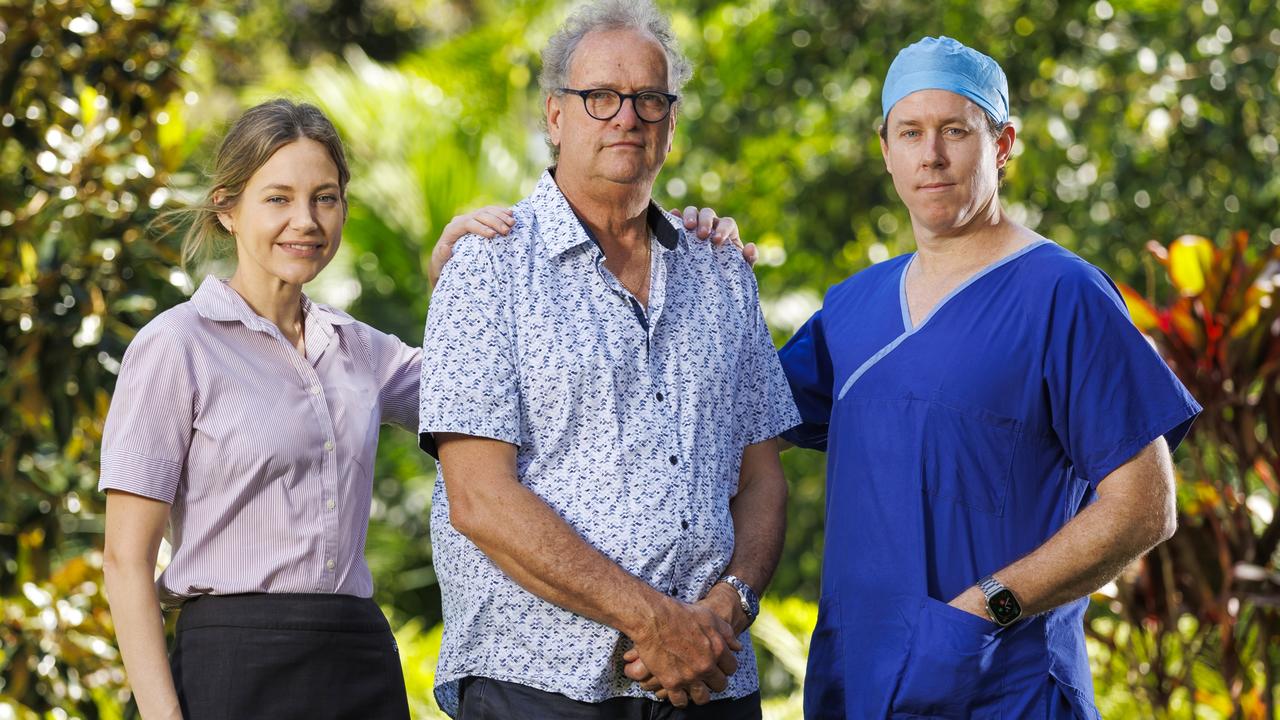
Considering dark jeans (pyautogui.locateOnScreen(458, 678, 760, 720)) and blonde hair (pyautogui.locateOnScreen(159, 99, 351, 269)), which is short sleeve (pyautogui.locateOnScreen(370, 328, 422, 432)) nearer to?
blonde hair (pyautogui.locateOnScreen(159, 99, 351, 269))

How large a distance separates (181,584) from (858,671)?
4.04 feet

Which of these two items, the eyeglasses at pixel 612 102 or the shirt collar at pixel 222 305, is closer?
the shirt collar at pixel 222 305

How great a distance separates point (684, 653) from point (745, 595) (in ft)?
0.65

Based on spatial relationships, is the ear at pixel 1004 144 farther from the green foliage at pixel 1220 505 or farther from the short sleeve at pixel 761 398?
the green foliage at pixel 1220 505

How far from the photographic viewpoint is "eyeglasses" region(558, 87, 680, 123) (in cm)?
254

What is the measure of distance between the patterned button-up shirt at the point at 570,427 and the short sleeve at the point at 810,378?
0.37 m

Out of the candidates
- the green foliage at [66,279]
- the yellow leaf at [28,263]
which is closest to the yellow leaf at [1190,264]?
the green foliage at [66,279]

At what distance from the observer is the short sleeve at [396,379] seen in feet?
8.87

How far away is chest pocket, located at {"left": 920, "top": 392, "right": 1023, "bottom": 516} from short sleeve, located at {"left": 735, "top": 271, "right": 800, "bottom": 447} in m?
0.37

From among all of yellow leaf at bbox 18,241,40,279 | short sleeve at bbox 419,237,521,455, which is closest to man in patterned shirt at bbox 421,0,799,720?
short sleeve at bbox 419,237,521,455

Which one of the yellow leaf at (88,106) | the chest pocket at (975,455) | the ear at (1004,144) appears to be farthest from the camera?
the yellow leaf at (88,106)

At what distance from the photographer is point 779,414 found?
2.75 metres

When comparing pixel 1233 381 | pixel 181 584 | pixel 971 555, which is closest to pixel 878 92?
pixel 1233 381

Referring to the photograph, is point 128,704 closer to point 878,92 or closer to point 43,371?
point 43,371
